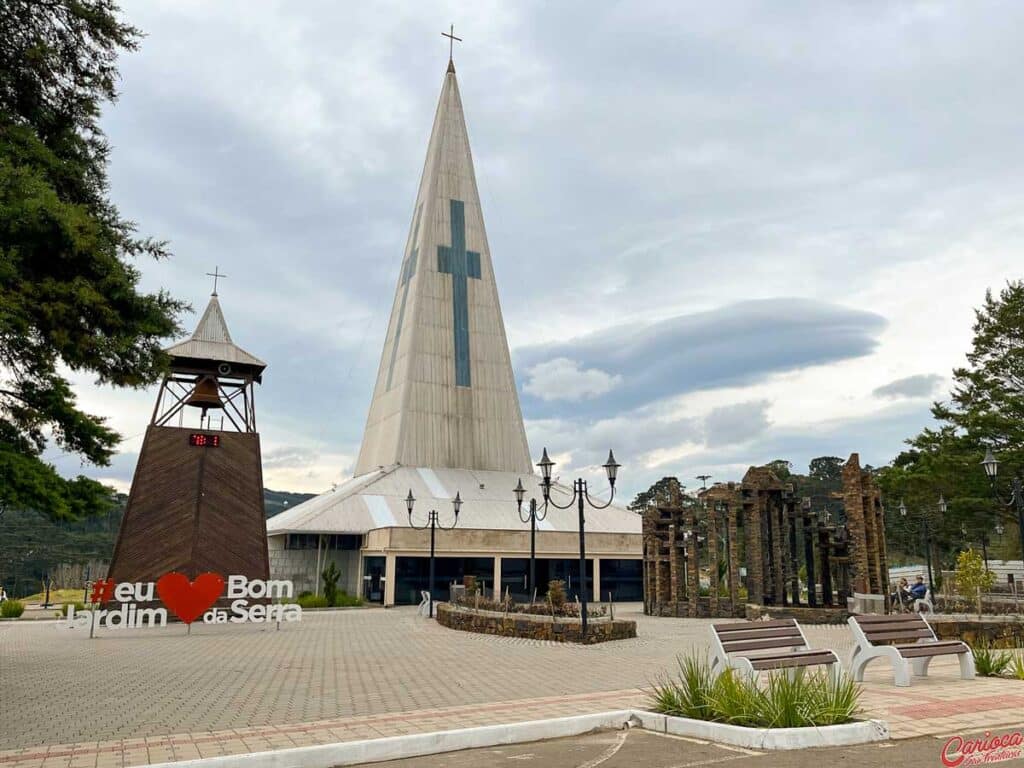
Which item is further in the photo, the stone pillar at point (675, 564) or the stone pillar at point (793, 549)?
the stone pillar at point (675, 564)

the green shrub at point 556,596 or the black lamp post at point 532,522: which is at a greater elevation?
the black lamp post at point 532,522

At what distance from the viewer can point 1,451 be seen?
28.7 feet

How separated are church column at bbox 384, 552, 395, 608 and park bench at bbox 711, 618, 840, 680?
1046 inches

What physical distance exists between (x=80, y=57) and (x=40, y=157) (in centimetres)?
205

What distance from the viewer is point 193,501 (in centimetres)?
2628

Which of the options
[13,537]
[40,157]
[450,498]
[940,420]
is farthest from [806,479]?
[40,157]

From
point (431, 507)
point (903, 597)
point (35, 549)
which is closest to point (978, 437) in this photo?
point (903, 597)

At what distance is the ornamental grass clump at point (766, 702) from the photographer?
5918 mm

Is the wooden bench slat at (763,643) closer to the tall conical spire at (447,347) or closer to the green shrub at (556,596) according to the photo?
the green shrub at (556,596)

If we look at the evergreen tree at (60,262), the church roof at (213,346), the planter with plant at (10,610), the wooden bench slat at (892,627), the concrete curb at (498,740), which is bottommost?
the planter with plant at (10,610)

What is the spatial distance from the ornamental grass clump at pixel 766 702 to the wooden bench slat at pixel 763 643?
954 millimetres

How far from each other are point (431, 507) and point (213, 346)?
514 inches

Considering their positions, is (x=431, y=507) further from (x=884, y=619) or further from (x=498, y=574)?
(x=884, y=619)

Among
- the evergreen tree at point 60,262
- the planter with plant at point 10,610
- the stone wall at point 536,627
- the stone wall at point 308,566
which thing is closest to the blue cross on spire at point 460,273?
the stone wall at point 308,566
